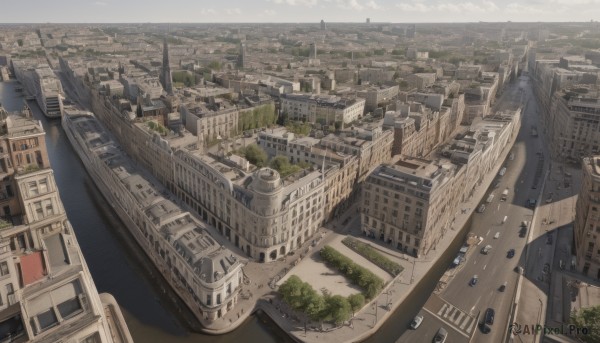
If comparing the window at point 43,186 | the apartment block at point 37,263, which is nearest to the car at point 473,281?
the apartment block at point 37,263

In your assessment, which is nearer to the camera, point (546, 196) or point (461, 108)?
point (546, 196)

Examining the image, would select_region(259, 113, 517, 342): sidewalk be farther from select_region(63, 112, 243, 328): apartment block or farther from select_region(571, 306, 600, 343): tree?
select_region(571, 306, 600, 343): tree

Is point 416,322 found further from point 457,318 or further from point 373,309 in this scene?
point 457,318

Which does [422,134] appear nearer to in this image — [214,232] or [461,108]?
[461,108]

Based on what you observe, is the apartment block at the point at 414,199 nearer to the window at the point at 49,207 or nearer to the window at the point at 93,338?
the window at the point at 49,207

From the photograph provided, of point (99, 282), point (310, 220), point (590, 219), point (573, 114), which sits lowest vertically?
point (99, 282)

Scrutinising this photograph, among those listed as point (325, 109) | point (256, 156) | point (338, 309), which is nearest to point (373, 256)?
point (338, 309)

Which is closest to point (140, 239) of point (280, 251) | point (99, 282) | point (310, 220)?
point (99, 282)
